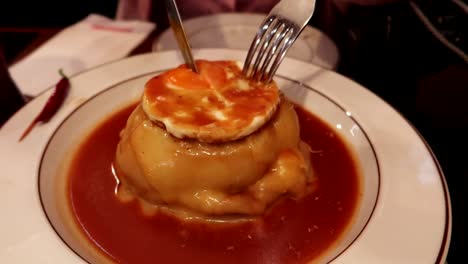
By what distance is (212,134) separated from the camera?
4.74 feet

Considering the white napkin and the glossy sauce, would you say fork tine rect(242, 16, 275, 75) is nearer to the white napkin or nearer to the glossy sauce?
the glossy sauce

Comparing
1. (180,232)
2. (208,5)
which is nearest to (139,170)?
(180,232)

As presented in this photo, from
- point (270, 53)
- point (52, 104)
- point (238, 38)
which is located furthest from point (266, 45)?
point (238, 38)

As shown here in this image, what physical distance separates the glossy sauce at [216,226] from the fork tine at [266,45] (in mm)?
376

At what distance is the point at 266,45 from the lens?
5.55 ft

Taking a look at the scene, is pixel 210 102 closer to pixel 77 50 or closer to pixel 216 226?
pixel 216 226

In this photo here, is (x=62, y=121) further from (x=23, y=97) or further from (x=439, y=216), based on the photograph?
(x=439, y=216)

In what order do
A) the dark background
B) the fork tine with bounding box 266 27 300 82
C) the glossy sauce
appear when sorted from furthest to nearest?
the dark background < the fork tine with bounding box 266 27 300 82 < the glossy sauce

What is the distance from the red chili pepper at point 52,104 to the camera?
5.58 feet

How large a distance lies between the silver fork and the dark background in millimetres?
647

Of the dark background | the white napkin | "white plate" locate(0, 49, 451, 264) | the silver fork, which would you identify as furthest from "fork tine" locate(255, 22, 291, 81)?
the white napkin

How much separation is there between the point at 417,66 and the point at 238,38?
91 centimetres

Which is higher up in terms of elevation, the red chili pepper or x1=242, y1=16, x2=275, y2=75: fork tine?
x1=242, y1=16, x2=275, y2=75: fork tine

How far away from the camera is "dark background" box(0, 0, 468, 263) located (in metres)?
1.88
